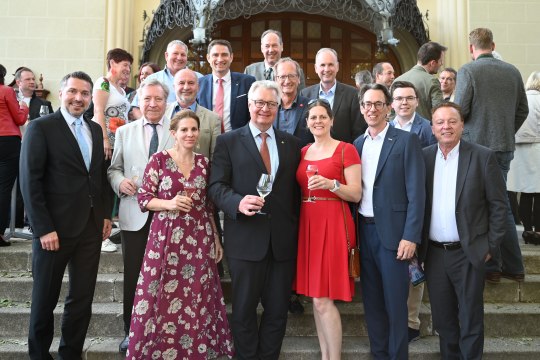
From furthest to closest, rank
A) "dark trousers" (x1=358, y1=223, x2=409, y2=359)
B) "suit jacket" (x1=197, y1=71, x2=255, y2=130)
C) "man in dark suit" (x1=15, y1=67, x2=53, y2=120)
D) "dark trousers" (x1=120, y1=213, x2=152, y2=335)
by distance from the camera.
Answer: "man in dark suit" (x1=15, y1=67, x2=53, y2=120)
"suit jacket" (x1=197, y1=71, x2=255, y2=130)
"dark trousers" (x1=120, y1=213, x2=152, y2=335)
"dark trousers" (x1=358, y1=223, x2=409, y2=359)

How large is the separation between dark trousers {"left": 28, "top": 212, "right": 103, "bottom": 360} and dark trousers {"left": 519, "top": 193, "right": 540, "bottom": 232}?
4.26 m

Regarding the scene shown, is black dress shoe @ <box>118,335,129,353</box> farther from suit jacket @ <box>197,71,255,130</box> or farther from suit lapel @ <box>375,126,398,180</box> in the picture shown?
suit lapel @ <box>375,126,398,180</box>

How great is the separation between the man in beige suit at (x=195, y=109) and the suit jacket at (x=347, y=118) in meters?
0.98

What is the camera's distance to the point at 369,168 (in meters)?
3.23

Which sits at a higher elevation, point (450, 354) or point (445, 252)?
point (445, 252)

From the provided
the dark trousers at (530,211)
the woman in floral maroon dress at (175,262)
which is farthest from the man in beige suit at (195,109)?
the dark trousers at (530,211)

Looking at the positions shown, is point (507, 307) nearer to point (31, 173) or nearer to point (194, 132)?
point (194, 132)

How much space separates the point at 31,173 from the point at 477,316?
9.48 feet

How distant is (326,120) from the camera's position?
3154mm

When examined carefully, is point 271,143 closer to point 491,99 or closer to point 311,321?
point 311,321

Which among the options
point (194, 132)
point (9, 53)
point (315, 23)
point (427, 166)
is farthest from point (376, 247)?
point (9, 53)

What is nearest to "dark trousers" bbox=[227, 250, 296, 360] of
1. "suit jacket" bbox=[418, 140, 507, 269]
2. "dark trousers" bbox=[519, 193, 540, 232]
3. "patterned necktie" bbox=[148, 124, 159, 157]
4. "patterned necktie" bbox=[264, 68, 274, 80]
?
"patterned necktie" bbox=[148, 124, 159, 157]

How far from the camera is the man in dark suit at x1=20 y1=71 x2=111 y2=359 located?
300 centimetres

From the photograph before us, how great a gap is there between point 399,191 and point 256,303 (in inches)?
46.1
